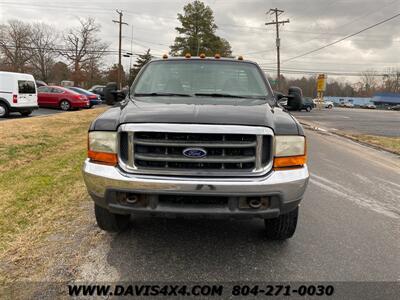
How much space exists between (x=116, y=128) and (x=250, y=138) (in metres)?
1.12

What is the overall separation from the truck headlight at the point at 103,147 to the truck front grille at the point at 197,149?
119 millimetres

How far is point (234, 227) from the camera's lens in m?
3.96

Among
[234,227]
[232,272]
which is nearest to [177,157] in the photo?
[232,272]

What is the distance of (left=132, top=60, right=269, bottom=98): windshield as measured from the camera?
402 centimetres

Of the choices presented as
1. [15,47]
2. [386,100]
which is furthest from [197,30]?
[386,100]

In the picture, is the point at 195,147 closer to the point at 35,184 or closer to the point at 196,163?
the point at 196,163

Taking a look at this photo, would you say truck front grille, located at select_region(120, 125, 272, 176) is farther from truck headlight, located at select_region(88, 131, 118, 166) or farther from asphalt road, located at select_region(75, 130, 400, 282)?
asphalt road, located at select_region(75, 130, 400, 282)

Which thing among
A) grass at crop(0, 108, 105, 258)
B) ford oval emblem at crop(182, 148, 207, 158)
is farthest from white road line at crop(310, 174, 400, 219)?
grass at crop(0, 108, 105, 258)

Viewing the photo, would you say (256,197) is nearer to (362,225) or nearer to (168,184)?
(168,184)

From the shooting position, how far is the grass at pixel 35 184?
147 inches

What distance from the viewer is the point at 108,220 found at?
3.48 meters

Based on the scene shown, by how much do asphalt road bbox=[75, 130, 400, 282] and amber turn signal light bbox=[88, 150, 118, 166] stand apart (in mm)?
928

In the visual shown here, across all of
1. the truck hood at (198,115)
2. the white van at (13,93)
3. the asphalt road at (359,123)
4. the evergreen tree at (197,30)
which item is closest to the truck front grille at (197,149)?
the truck hood at (198,115)

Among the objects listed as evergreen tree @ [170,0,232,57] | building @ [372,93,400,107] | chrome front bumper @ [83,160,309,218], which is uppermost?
evergreen tree @ [170,0,232,57]
